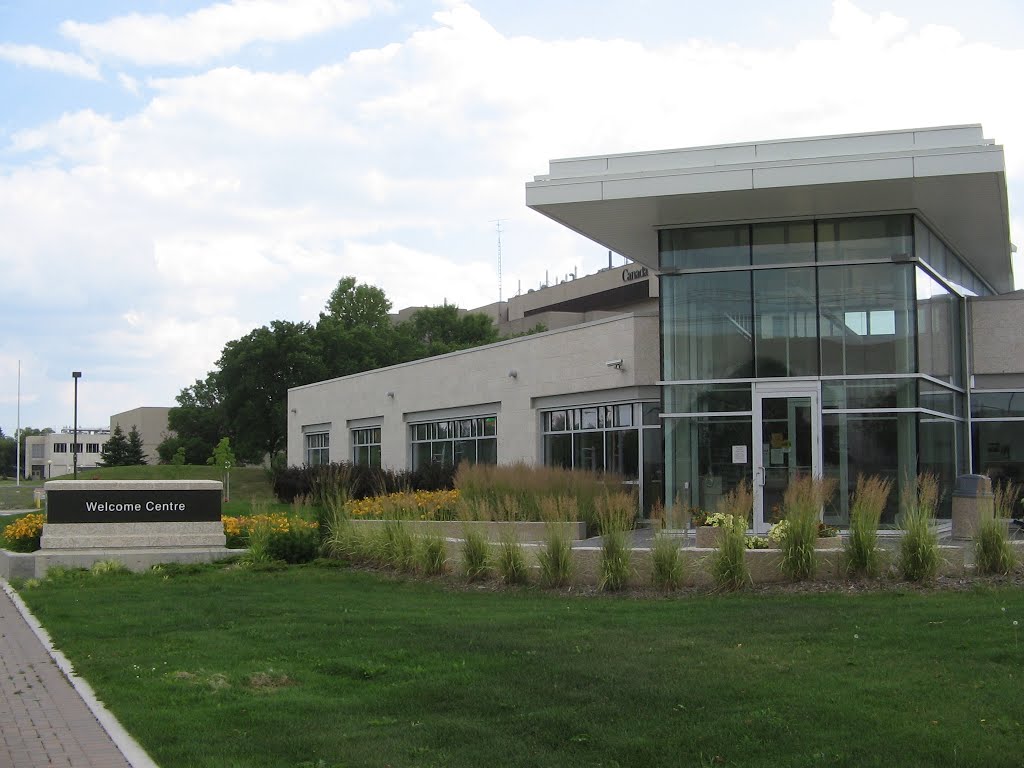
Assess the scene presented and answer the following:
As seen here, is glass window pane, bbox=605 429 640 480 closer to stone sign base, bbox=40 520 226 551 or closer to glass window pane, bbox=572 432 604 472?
glass window pane, bbox=572 432 604 472

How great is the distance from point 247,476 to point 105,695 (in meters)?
45.4

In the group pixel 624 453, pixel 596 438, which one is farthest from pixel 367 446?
pixel 624 453

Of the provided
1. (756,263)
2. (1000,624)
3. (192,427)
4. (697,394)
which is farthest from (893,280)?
(192,427)

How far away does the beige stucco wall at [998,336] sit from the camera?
75.5ft

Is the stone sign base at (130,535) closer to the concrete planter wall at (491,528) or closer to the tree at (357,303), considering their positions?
the concrete planter wall at (491,528)

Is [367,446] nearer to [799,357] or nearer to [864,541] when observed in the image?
[799,357]

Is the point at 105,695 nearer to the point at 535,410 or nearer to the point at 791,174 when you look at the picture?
the point at 791,174

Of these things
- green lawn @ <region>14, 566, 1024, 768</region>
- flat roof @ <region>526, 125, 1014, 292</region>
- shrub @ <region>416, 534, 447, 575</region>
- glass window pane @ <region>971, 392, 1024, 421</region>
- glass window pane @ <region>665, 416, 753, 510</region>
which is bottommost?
green lawn @ <region>14, 566, 1024, 768</region>

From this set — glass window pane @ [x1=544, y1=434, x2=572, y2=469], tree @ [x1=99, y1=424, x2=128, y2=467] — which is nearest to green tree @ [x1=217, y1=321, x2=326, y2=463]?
tree @ [x1=99, y1=424, x2=128, y2=467]

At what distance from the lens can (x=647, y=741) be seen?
21.2 feet

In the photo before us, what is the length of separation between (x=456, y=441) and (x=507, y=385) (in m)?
4.25

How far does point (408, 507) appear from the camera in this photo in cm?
1781

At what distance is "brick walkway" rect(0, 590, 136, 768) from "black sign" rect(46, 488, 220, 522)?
329 inches

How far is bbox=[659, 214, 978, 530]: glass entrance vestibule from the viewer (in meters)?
18.6
